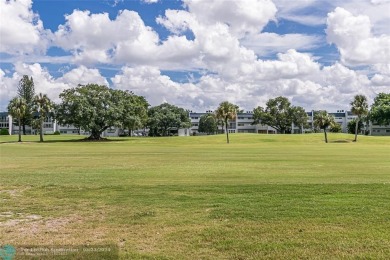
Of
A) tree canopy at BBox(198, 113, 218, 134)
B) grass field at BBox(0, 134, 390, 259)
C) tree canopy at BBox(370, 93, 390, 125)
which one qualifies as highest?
tree canopy at BBox(370, 93, 390, 125)

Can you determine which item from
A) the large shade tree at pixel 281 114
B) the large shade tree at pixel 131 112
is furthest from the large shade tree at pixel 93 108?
the large shade tree at pixel 281 114

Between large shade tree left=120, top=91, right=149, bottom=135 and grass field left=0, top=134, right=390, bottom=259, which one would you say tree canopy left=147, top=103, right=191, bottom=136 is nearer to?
large shade tree left=120, top=91, right=149, bottom=135

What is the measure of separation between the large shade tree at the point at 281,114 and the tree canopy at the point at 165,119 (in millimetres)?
30204

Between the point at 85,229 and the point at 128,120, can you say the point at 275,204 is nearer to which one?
the point at 85,229

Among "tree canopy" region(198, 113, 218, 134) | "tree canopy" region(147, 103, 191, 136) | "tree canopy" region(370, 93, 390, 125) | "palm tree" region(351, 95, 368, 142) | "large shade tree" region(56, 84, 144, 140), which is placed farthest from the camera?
"tree canopy" region(198, 113, 218, 134)

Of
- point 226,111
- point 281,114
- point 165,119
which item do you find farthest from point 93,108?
point 281,114

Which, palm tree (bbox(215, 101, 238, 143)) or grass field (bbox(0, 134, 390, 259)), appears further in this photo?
palm tree (bbox(215, 101, 238, 143))

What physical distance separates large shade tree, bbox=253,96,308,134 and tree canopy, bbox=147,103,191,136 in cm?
3020

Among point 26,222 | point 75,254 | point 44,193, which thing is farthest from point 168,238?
point 44,193

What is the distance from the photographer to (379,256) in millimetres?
7957

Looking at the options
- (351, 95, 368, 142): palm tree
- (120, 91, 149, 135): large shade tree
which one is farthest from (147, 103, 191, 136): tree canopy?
(351, 95, 368, 142): palm tree

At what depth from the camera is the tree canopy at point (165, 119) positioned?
161 m

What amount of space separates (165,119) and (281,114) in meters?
44.6

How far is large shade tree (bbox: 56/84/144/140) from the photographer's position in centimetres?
9831
